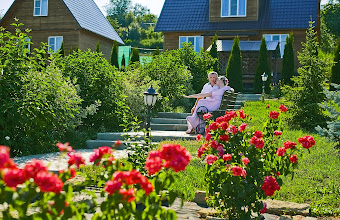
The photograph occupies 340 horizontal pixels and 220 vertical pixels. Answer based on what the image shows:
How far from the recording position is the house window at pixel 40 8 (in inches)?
1101

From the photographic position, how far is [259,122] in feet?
37.5

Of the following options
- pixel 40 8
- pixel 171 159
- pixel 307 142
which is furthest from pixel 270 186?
pixel 40 8

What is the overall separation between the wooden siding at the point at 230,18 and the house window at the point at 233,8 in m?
0.18

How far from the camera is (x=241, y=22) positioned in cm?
2517

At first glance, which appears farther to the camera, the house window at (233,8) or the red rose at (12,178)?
the house window at (233,8)

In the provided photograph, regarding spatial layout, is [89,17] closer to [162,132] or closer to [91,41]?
[91,41]

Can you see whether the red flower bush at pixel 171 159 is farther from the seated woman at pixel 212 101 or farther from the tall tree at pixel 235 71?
the tall tree at pixel 235 71

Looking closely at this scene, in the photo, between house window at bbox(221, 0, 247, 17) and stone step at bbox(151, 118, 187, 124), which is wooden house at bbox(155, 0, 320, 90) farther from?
stone step at bbox(151, 118, 187, 124)

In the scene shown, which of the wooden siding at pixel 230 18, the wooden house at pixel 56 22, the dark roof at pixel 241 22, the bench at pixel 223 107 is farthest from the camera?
the wooden house at pixel 56 22

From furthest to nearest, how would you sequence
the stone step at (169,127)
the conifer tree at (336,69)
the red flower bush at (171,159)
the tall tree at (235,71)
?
the tall tree at (235,71), the conifer tree at (336,69), the stone step at (169,127), the red flower bush at (171,159)

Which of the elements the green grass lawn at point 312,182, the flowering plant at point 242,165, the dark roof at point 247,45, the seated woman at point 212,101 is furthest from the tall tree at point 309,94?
the dark roof at point 247,45

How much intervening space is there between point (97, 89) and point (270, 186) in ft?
24.1

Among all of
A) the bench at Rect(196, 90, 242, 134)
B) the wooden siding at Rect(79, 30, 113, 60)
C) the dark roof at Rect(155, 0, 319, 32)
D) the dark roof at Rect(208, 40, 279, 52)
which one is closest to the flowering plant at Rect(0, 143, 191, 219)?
the bench at Rect(196, 90, 242, 134)

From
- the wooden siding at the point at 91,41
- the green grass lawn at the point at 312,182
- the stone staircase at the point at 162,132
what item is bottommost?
the green grass lawn at the point at 312,182
